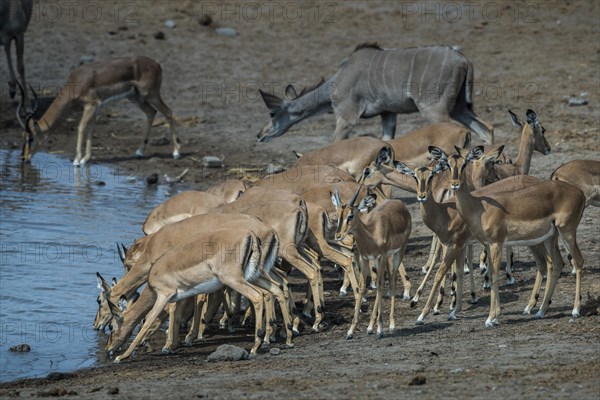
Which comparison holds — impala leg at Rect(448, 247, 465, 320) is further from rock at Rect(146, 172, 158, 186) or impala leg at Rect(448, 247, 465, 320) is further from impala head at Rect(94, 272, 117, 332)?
rock at Rect(146, 172, 158, 186)

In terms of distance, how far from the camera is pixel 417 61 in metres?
16.0

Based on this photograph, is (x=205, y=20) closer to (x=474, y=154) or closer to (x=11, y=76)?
(x=11, y=76)

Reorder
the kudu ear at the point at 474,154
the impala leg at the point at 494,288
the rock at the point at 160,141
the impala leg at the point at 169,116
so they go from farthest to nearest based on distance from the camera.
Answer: the rock at the point at 160,141 → the impala leg at the point at 169,116 → the kudu ear at the point at 474,154 → the impala leg at the point at 494,288

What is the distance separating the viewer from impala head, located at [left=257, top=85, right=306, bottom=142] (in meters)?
17.1

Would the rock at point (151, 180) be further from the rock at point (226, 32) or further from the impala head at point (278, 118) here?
the rock at point (226, 32)

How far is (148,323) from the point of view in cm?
962

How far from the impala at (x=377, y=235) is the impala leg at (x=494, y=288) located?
2.69 ft

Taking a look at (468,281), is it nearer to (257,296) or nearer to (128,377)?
(257,296)

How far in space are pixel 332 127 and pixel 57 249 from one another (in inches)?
244

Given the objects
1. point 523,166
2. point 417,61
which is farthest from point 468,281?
point 417,61

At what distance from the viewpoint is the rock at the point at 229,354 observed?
29.5 feet

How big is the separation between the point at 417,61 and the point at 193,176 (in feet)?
11.7

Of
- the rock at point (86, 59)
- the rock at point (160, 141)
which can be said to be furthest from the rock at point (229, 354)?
the rock at point (86, 59)

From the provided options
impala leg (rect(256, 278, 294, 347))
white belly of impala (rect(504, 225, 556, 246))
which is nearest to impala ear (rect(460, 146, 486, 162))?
white belly of impala (rect(504, 225, 556, 246))
